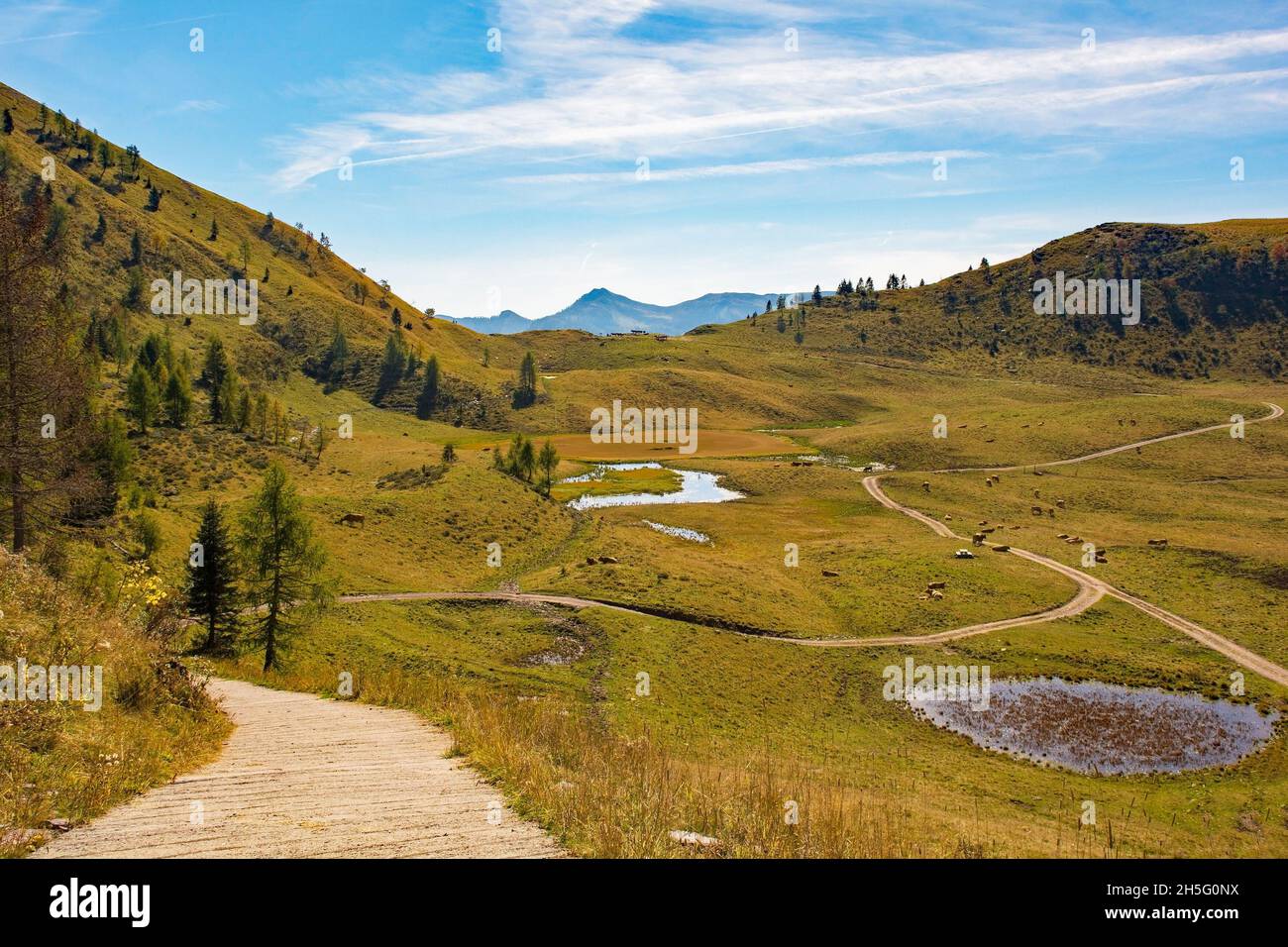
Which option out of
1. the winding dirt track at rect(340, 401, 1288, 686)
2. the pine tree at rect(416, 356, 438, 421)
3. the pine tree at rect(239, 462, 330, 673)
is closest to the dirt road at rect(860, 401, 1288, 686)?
the winding dirt track at rect(340, 401, 1288, 686)

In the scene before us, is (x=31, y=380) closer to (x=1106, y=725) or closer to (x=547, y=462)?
(x=1106, y=725)

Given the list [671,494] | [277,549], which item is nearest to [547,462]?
[671,494]

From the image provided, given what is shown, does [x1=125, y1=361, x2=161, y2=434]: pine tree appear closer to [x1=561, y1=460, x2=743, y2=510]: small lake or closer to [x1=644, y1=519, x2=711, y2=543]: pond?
[x1=561, y1=460, x2=743, y2=510]: small lake

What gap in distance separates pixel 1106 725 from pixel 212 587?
4865 centimetres

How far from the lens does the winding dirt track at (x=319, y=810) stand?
7391mm

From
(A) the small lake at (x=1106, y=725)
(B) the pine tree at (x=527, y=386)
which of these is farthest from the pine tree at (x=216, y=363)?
(A) the small lake at (x=1106, y=725)

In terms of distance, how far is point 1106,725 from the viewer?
40.3m

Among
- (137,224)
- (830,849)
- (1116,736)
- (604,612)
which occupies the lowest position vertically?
(1116,736)

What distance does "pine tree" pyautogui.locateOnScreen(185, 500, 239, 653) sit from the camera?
3161 cm

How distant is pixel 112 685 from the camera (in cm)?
1312

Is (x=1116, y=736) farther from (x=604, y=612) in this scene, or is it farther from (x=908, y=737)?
(x=604, y=612)

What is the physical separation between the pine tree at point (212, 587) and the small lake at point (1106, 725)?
127 feet
